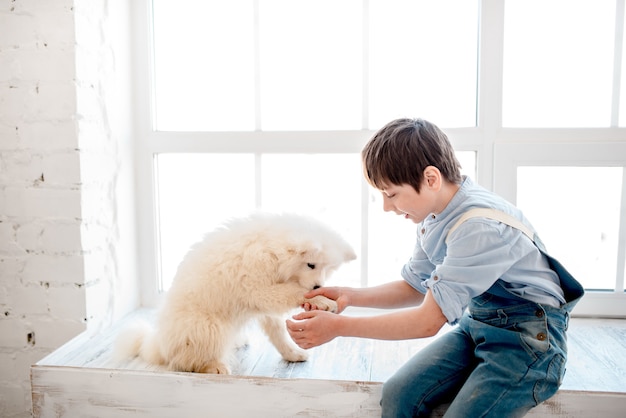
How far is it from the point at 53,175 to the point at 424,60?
4.43ft

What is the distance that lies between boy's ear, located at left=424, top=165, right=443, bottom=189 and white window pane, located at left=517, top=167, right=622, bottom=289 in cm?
89

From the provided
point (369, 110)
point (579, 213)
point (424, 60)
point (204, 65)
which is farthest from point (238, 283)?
point (579, 213)

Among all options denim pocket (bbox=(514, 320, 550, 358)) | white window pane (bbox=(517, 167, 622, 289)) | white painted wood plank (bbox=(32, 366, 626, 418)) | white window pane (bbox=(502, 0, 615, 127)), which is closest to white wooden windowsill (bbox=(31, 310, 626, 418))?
white painted wood plank (bbox=(32, 366, 626, 418))

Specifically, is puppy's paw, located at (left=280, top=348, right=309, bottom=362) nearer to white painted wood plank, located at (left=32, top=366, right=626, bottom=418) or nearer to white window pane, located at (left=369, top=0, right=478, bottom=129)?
white painted wood plank, located at (left=32, top=366, right=626, bottom=418)

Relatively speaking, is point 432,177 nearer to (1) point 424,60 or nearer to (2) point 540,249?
(2) point 540,249

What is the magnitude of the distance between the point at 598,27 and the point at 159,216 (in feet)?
5.81

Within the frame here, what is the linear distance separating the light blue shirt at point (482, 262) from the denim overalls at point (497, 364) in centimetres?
3

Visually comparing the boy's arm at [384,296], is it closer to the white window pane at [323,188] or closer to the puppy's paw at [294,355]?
the puppy's paw at [294,355]

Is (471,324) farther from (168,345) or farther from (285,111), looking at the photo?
(285,111)

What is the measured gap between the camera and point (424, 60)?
1974 mm

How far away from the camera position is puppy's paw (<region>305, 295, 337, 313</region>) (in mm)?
1365

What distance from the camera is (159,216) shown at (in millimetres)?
2111

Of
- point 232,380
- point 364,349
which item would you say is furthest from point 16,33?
point 364,349

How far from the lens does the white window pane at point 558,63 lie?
189cm
